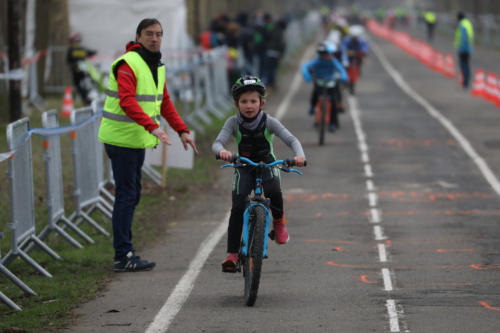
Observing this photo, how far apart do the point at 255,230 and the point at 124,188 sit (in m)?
2.15

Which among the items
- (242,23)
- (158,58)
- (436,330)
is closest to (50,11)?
(242,23)

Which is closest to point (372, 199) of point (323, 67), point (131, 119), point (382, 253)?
A: point (382, 253)

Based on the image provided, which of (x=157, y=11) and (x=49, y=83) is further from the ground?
(x=157, y=11)

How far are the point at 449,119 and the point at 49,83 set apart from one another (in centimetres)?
1351

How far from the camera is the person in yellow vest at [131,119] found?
34.4 ft

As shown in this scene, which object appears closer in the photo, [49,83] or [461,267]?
[461,267]

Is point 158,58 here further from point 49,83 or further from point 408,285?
point 49,83

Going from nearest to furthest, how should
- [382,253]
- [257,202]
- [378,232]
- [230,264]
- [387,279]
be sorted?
1. [257,202]
2. [230,264]
3. [387,279]
4. [382,253]
5. [378,232]

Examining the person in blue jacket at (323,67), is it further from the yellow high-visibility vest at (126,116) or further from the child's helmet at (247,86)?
the child's helmet at (247,86)

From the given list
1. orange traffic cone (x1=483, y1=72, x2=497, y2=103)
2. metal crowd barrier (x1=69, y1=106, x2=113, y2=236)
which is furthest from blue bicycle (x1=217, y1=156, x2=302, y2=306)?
orange traffic cone (x1=483, y1=72, x2=497, y2=103)

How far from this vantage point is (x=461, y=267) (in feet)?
35.0

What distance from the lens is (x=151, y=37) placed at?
10.5 m

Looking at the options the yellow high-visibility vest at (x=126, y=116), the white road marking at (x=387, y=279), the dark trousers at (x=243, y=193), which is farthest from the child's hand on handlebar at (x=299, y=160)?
the yellow high-visibility vest at (x=126, y=116)

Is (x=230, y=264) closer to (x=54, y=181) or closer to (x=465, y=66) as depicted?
(x=54, y=181)
